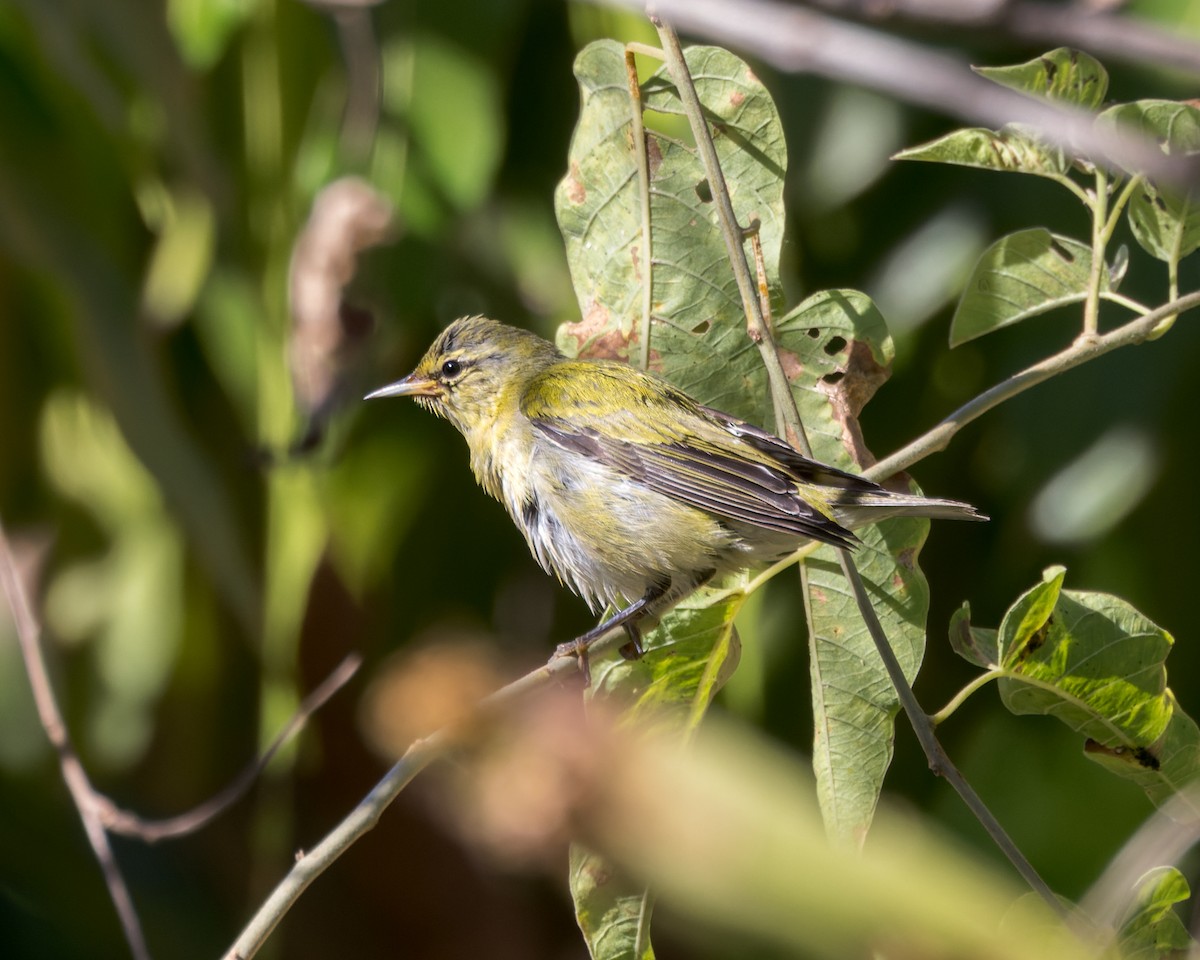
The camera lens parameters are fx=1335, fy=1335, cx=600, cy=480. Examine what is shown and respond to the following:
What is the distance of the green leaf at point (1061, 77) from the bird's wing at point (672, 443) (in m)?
0.71

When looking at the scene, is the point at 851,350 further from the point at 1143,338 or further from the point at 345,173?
the point at 345,173

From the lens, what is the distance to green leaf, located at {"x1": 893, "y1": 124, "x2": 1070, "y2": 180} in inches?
68.0

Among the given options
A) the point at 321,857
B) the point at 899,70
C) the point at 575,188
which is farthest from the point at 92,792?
the point at 899,70

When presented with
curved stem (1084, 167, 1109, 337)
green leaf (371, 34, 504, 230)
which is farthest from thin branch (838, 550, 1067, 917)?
green leaf (371, 34, 504, 230)

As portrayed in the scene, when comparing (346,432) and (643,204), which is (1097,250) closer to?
(643,204)

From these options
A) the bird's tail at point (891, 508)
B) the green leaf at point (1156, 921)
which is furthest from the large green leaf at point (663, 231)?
the green leaf at point (1156, 921)

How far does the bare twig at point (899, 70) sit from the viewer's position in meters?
0.55

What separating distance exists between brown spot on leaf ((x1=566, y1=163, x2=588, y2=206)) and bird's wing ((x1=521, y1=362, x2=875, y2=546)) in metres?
0.40

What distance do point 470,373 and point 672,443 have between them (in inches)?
25.2

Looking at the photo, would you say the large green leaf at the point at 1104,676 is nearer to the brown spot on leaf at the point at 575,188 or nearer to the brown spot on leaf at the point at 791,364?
the brown spot on leaf at the point at 791,364

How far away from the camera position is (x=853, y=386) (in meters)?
2.06

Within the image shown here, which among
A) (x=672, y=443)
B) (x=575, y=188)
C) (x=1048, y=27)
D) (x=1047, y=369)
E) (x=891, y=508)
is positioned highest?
(x=1048, y=27)

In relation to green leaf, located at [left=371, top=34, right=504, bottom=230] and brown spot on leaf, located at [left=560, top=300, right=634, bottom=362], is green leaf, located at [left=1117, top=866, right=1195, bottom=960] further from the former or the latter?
green leaf, located at [left=371, top=34, right=504, bottom=230]

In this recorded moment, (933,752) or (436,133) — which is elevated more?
(436,133)
